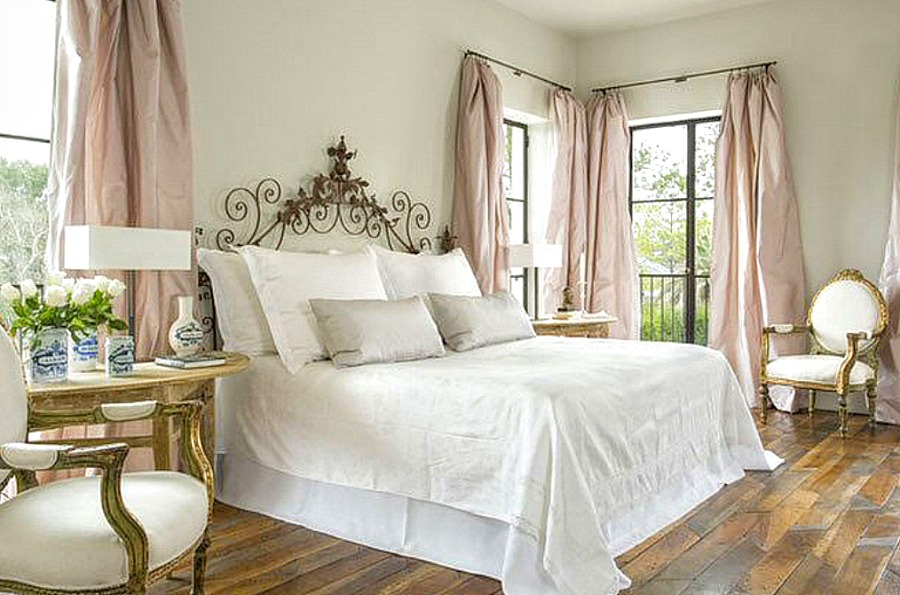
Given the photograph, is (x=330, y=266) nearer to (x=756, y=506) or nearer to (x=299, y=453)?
(x=299, y=453)

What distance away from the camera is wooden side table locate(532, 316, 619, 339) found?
5199mm

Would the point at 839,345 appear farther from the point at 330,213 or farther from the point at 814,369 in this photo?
the point at 330,213

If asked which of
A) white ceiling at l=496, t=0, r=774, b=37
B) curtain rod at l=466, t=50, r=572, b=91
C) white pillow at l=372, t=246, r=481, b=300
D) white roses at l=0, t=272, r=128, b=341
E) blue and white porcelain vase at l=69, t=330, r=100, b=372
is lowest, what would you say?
blue and white porcelain vase at l=69, t=330, r=100, b=372

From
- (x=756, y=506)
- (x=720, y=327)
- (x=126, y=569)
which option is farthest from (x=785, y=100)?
(x=126, y=569)

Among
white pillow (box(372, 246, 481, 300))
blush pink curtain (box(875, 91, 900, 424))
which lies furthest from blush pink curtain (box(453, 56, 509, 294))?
blush pink curtain (box(875, 91, 900, 424))

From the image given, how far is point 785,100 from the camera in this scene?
560cm

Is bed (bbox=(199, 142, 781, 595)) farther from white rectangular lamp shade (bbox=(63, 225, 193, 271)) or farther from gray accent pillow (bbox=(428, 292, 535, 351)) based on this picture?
white rectangular lamp shade (bbox=(63, 225, 193, 271))

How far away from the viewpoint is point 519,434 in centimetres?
256

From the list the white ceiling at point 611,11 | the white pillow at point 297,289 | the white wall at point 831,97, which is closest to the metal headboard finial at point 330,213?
the white pillow at point 297,289

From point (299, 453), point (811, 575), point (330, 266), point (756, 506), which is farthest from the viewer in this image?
point (330, 266)

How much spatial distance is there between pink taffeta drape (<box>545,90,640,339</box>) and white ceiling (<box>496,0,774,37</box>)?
22.4 inches

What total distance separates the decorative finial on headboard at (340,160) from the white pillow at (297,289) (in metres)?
0.76

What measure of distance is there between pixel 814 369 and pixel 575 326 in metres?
1.55

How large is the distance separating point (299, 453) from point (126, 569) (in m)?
1.36
